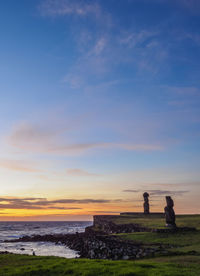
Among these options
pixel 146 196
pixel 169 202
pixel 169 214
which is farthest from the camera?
pixel 146 196

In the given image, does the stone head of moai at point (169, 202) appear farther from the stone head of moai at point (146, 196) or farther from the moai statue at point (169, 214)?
the stone head of moai at point (146, 196)

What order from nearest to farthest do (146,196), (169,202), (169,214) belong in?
(169,214), (169,202), (146,196)

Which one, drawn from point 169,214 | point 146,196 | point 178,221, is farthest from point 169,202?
point 146,196

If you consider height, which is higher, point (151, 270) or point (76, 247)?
point (151, 270)

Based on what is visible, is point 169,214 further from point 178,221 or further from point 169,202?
point 178,221

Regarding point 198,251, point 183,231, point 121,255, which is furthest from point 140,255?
point 183,231

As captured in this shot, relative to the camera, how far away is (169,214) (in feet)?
126

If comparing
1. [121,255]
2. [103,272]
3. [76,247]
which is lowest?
[76,247]

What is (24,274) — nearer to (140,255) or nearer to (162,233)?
(140,255)

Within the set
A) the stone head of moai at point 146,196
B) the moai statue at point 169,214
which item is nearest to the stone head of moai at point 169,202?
the moai statue at point 169,214

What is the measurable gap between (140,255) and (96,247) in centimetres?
999

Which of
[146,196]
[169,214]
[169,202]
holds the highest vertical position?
[146,196]

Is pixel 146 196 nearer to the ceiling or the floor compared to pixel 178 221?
nearer to the ceiling

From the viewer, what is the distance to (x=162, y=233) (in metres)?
33.8
